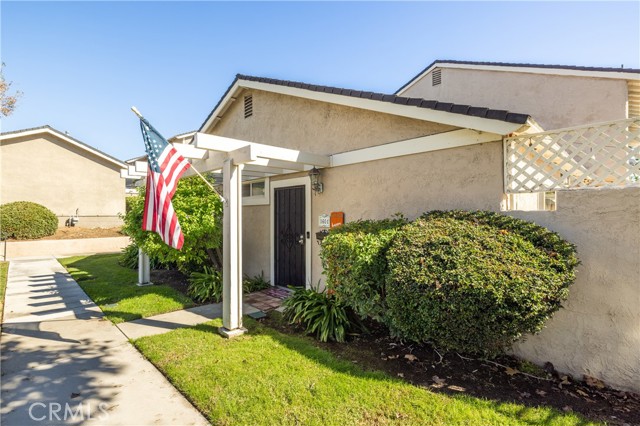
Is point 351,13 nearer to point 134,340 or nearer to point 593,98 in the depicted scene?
point 593,98

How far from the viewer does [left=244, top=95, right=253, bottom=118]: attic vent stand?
9.52 meters

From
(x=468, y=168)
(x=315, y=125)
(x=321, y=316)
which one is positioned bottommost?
(x=321, y=316)

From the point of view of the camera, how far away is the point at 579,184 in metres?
3.98

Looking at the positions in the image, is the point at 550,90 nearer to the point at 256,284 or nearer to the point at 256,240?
the point at 256,240

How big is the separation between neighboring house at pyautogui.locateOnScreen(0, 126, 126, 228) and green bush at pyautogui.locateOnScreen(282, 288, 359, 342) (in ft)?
67.4

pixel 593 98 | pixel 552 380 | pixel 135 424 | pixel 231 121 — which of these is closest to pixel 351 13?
pixel 231 121

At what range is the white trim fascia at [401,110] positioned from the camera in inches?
164

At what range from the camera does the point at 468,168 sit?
15.7 feet

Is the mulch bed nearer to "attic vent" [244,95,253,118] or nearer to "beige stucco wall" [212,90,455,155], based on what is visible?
"beige stucco wall" [212,90,455,155]

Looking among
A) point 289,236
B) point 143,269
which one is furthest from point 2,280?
point 289,236

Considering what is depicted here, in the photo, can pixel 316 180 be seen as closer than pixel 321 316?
No

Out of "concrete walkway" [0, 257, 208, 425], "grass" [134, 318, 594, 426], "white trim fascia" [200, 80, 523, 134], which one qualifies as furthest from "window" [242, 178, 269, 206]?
"grass" [134, 318, 594, 426]

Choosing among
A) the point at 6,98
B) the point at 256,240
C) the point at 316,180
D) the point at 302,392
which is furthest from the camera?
the point at 6,98

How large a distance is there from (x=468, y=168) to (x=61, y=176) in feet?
79.0
